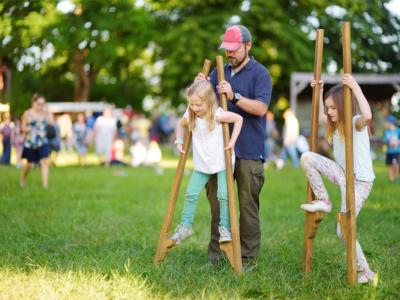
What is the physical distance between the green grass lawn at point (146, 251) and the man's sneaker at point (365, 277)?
105 millimetres

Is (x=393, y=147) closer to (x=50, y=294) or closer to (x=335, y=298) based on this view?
(x=335, y=298)

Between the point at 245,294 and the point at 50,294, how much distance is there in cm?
145

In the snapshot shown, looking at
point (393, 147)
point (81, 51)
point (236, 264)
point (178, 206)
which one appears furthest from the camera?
point (81, 51)

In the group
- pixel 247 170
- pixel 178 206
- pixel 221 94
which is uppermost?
pixel 221 94

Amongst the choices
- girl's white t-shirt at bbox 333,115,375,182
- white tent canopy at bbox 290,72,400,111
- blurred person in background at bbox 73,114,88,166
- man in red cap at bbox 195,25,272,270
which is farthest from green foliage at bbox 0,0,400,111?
girl's white t-shirt at bbox 333,115,375,182

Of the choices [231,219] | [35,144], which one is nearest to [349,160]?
[231,219]

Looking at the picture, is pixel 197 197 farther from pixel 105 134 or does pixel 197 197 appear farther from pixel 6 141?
pixel 6 141

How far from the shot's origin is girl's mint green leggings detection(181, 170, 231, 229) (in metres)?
5.87

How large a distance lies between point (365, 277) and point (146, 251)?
2424mm

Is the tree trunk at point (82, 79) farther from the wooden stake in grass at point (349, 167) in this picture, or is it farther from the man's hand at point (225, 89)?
the wooden stake in grass at point (349, 167)

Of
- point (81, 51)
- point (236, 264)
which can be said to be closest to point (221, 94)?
point (236, 264)

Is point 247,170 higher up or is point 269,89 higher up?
point 269,89

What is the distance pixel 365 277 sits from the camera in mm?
5406

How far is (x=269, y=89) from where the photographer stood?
602cm
